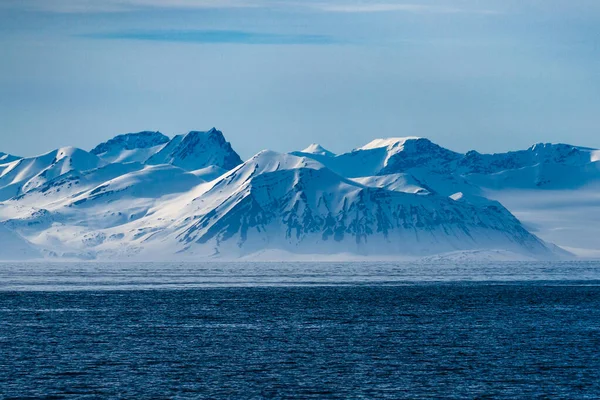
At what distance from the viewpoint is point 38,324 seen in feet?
428

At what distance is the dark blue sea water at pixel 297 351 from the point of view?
8106 centimetres

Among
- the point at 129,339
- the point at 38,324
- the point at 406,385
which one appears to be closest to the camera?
the point at 406,385

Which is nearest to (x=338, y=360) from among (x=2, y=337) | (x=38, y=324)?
(x=2, y=337)

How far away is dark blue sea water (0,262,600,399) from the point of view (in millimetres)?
81062

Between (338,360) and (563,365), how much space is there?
16.8m

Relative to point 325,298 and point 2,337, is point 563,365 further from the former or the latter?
point 325,298

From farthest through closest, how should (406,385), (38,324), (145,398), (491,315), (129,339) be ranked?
(491,315)
(38,324)
(129,339)
(406,385)
(145,398)

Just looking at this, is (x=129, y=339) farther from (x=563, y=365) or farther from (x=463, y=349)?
(x=563, y=365)

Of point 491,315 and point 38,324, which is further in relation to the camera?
point 491,315

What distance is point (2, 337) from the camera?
114 meters

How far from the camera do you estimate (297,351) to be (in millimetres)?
103250

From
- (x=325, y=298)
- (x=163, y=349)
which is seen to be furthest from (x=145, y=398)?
(x=325, y=298)

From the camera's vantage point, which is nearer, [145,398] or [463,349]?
[145,398]

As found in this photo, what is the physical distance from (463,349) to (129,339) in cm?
3009
